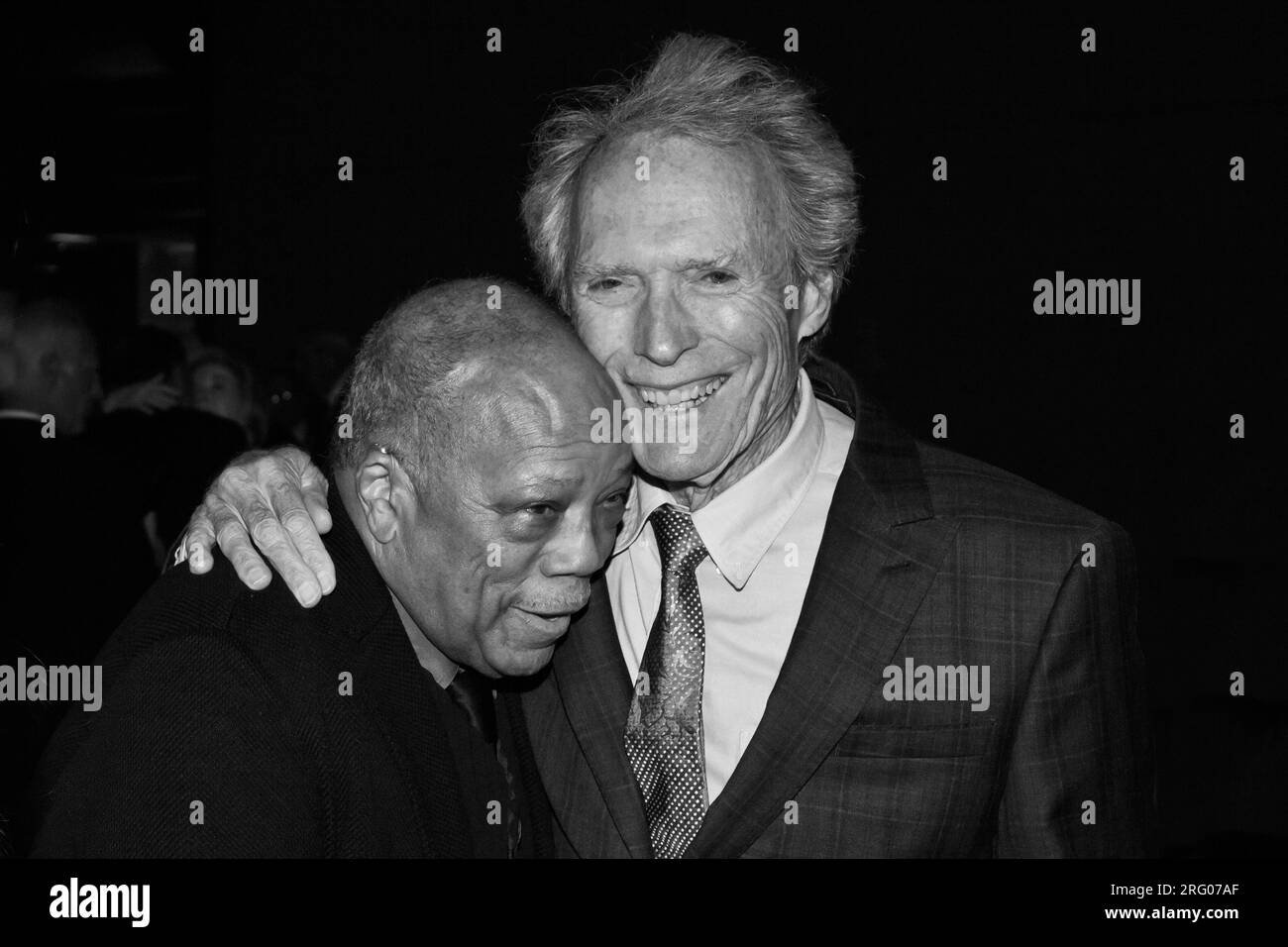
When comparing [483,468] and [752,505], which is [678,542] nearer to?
[752,505]

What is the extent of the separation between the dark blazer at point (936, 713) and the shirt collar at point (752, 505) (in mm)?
113

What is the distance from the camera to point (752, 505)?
198 centimetres

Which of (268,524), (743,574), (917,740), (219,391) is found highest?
(219,391)

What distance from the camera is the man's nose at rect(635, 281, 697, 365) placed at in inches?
74.4

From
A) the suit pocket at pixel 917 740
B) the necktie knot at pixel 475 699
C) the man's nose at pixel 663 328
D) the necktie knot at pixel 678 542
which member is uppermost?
the man's nose at pixel 663 328

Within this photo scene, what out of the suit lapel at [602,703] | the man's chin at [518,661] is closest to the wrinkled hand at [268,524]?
the man's chin at [518,661]

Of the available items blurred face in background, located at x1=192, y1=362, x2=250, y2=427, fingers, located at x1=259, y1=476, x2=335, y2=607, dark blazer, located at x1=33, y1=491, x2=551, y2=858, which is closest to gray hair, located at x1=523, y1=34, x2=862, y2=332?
fingers, located at x1=259, y1=476, x2=335, y2=607

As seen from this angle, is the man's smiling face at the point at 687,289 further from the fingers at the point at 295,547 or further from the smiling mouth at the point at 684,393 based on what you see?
the fingers at the point at 295,547

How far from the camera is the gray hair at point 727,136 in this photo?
78.4 inches

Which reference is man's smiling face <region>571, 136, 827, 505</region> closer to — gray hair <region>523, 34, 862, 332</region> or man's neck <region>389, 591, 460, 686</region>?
gray hair <region>523, 34, 862, 332</region>

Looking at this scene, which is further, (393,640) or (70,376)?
(70,376)

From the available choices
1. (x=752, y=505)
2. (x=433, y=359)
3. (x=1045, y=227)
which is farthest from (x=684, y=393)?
(x=1045, y=227)

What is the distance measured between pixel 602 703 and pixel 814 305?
0.82 meters
